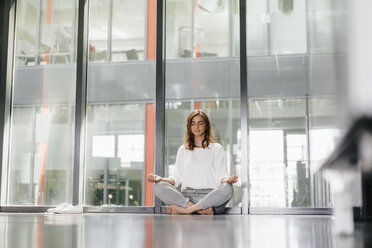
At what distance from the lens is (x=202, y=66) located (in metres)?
5.40

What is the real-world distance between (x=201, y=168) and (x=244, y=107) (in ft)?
2.48

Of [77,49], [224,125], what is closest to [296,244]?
[224,125]

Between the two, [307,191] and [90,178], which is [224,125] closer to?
[307,191]

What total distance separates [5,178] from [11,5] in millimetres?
1896

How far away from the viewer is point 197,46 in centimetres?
541

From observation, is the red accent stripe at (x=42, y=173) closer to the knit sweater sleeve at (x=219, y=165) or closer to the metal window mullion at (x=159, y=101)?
the metal window mullion at (x=159, y=101)

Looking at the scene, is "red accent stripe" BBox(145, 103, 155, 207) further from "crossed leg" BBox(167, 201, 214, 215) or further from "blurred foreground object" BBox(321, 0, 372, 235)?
"blurred foreground object" BBox(321, 0, 372, 235)

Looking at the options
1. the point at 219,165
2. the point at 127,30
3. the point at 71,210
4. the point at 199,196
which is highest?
the point at 127,30

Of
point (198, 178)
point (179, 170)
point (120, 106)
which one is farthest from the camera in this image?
point (120, 106)

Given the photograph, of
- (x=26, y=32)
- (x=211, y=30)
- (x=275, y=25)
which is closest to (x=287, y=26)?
(x=275, y=25)

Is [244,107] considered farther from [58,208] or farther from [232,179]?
[58,208]

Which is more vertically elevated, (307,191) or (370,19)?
(370,19)

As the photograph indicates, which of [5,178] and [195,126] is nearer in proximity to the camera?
[195,126]

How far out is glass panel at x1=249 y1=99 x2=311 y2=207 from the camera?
4602 mm
